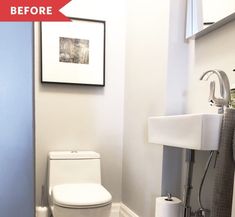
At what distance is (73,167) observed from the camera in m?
1.96

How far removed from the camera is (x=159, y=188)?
163cm

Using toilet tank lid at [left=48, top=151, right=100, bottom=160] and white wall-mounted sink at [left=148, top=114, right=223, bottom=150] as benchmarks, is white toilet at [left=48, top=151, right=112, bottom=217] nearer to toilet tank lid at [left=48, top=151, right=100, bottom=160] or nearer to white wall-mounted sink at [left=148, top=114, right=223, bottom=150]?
toilet tank lid at [left=48, top=151, right=100, bottom=160]

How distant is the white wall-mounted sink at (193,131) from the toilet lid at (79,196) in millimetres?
542

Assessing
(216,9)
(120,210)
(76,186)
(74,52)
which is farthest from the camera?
(120,210)

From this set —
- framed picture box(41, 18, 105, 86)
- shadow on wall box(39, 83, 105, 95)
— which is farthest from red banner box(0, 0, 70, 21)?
shadow on wall box(39, 83, 105, 95)

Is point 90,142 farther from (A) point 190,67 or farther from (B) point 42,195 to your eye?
(A) point 190,67

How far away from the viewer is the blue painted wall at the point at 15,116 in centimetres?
110

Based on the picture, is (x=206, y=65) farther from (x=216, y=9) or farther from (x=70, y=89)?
(x=70, y=89)

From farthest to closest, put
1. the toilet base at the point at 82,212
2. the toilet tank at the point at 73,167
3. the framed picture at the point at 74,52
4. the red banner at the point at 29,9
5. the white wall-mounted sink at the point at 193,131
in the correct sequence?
the framed picture at the point at 74,52 → the toilet tank at the point at 73,167 → the toilet base at the point at 82,212 → the red banner at the point at 29,9 → the white wall-mounted sink at the point at 193,131

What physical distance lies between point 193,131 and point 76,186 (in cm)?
100

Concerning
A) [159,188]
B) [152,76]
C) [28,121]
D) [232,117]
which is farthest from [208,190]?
[28,121]

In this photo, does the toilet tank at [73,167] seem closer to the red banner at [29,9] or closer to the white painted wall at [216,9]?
the red banner at [29,9]

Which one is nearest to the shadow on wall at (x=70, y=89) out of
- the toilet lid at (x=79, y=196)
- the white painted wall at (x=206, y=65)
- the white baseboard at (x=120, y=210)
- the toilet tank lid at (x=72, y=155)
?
the toilet tank lid at (x=72, y=155)

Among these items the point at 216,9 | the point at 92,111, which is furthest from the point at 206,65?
the point at 92,111
